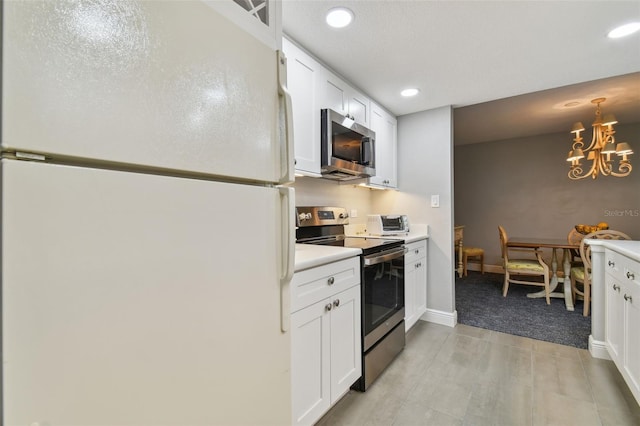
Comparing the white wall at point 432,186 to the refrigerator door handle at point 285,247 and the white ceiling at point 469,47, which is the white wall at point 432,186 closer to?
the white ceiling at point 469,47

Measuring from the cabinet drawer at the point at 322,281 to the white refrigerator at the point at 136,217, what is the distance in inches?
13.7

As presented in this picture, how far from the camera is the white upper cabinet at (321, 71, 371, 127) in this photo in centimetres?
212

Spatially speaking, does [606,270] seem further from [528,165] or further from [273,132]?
[528,165]

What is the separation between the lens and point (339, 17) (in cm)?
159

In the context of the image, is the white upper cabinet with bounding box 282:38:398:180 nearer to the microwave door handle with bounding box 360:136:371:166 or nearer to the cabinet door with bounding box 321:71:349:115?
the cabinet door with bounding box 321:71:349:115

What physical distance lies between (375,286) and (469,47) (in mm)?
1719

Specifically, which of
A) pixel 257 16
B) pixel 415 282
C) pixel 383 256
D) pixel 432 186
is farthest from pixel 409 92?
pixel 257 16

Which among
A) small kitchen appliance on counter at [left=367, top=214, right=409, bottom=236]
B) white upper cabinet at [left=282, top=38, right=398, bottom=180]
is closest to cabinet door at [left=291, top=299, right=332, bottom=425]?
white upper cabinet at [left=282, top=38, right=398, bottom=180]

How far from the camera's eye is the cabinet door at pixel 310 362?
1.27 metres

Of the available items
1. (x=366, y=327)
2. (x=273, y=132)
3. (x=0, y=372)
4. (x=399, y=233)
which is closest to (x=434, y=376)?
(x=366, y=327)

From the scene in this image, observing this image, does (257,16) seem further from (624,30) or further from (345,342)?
(624,30)

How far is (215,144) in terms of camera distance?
75cm


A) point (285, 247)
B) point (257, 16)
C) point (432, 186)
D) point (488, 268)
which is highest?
point (257, 16)

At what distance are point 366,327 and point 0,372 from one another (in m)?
1.61
